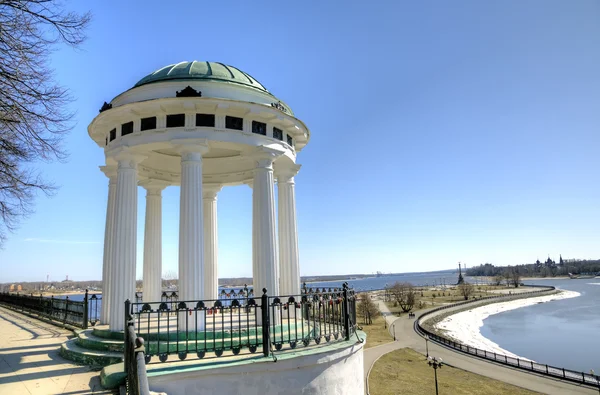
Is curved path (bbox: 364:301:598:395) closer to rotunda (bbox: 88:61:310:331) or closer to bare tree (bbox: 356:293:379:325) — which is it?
bare tree (bbox: 356:293:379:325)

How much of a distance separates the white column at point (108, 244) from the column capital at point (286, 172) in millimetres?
6595

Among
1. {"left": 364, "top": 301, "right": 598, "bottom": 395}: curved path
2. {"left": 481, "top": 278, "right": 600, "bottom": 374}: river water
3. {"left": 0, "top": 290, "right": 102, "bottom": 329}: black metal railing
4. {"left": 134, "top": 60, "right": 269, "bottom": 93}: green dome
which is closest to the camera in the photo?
{"left": 134, "top": 60, "right": 269, "bottom": 93}: green dome

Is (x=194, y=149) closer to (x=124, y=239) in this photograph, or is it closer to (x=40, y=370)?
(x=124, y=239)

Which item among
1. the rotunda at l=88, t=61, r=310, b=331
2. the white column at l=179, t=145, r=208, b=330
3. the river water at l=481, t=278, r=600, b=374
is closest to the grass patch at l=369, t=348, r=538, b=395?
the river water at l=481, t=278, r=600, b=374

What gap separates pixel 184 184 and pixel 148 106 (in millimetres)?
2863

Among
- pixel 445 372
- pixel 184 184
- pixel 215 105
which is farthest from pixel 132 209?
pixel 445 372

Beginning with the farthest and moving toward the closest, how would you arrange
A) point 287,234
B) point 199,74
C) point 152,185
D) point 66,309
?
point 152,185 → point 66,309 → point 287,234 → point 199,74

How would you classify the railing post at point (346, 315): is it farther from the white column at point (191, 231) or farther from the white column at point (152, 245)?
the white column at point (152, 245)

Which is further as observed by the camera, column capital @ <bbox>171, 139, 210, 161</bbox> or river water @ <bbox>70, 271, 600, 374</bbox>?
river water @ <bbox>70, 271, 600, 374</bbox>

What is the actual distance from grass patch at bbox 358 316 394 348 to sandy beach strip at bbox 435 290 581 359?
32.9 feet

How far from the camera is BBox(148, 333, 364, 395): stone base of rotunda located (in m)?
7.66

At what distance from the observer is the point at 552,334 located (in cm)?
6281

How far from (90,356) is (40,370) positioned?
110 centimetres

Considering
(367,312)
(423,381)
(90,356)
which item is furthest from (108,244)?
(367,312)
